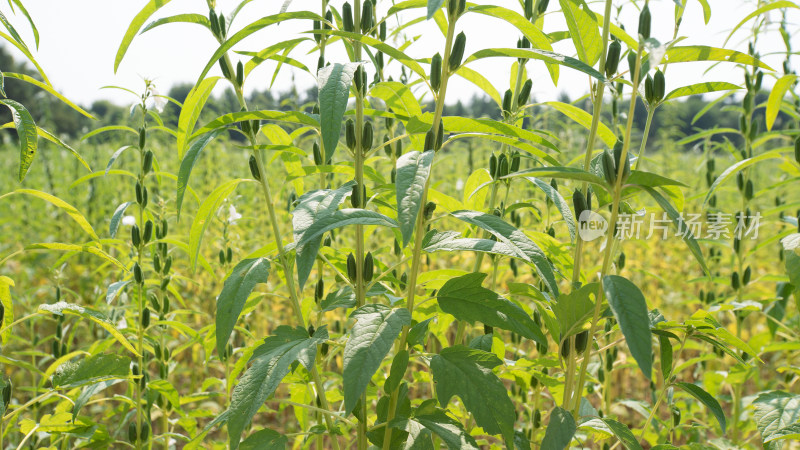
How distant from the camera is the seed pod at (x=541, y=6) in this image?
142 centimetres

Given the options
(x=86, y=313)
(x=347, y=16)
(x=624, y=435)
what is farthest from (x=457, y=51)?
(x=86, y=313)

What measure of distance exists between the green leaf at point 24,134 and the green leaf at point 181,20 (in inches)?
11.9

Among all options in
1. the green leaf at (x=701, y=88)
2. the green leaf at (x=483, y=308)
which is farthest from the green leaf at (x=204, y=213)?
the green leaf at (x=701, y=88)

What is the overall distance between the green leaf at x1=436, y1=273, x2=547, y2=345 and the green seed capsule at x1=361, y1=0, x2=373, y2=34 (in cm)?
57

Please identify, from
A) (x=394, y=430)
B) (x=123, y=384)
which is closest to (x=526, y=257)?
(x=394, y=430)

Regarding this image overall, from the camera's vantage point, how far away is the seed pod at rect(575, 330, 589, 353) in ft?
3.82

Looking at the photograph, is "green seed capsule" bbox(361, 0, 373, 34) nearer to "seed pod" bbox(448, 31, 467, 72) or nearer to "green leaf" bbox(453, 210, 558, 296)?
"seed pod" bbox(448, 31, 467, 72)

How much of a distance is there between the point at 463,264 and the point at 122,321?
3178mm

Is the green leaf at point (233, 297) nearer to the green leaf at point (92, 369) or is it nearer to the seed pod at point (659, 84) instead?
the green leaf at point (92, 369)

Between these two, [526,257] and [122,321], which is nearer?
[526,257]

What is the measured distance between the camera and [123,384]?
11.4 ft

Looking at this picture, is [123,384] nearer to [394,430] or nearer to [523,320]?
[394,430]

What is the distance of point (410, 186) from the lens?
89 centimetres

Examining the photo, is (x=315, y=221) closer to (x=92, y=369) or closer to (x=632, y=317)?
(x=632, y=317)
